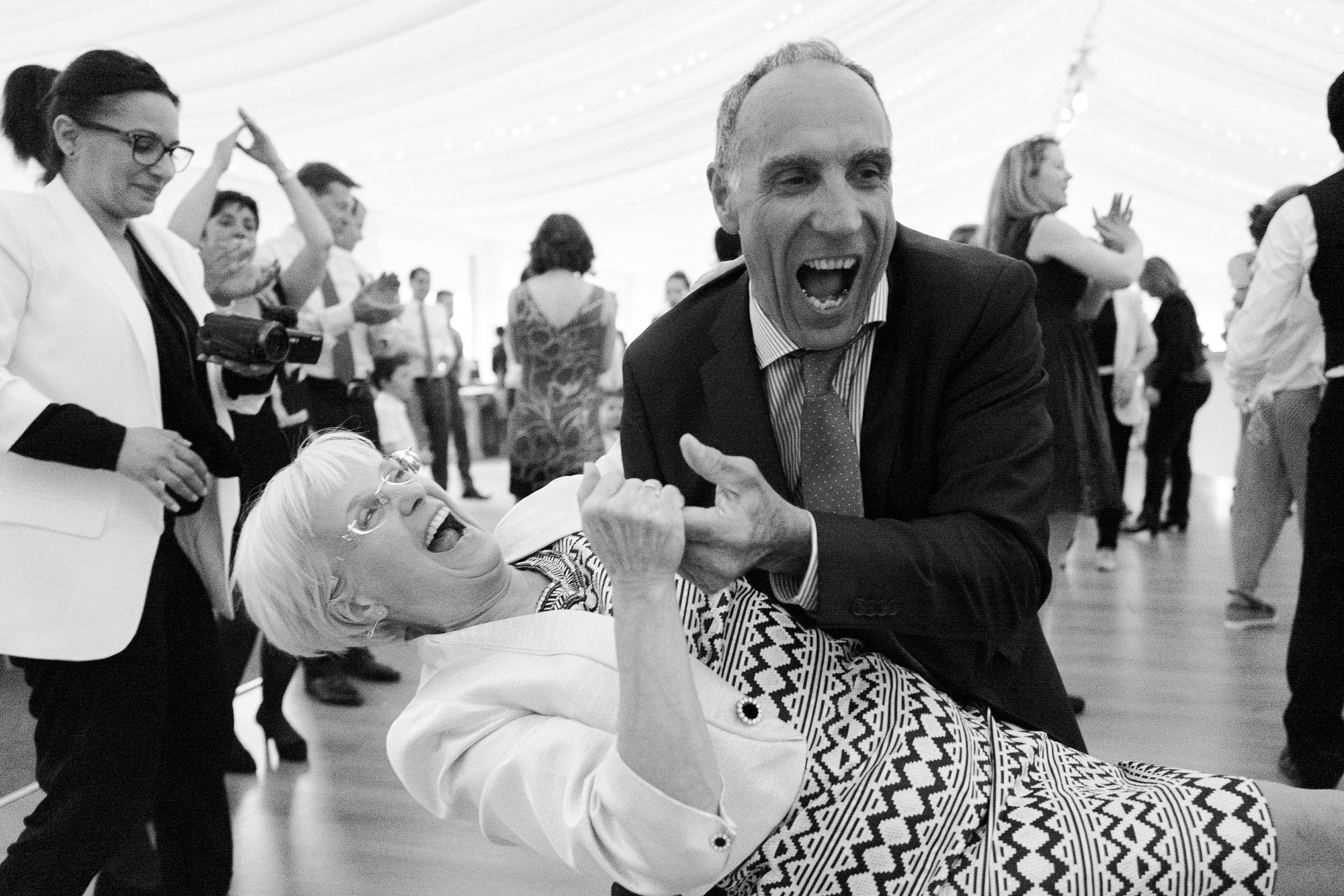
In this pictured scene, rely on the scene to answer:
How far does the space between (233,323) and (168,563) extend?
450mm

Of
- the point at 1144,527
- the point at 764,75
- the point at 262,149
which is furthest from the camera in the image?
the point at 1144,527

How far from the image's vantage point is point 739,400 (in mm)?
1255

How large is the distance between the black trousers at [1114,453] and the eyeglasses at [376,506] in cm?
438

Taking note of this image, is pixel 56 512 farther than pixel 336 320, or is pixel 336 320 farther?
pixel 336 320

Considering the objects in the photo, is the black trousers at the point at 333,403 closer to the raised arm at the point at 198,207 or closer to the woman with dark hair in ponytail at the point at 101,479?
the raised arm at the point at 198,207

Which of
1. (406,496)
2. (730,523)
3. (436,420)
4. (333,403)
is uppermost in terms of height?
(730,523)

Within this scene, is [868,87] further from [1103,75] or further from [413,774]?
[1103,75]

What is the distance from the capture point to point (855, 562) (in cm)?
103

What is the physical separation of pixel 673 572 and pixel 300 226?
2.21m

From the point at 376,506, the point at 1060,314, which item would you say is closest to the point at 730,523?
the point at 376,506

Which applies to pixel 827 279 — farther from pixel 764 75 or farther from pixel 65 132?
pixel 65 132

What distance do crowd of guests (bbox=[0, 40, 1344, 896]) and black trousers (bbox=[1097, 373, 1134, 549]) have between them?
4.03 meters

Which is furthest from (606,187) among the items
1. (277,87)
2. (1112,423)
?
(1112,423)

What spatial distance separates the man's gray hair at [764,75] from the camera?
1.18 metres
